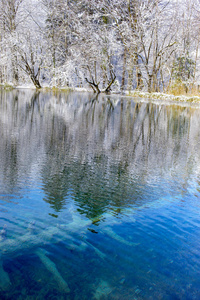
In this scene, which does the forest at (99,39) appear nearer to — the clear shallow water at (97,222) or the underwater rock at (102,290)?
the clear shallow water at (97,222)

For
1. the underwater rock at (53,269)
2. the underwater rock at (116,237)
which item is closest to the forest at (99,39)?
the underwater rock at (116,237)

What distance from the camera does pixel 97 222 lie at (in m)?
2.39

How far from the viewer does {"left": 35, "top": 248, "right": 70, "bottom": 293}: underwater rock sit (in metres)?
1.60

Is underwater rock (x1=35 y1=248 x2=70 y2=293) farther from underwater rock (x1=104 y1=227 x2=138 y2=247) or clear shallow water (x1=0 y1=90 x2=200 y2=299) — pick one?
underwater rock (x1=104 y1=227 x2=138 y2=247)

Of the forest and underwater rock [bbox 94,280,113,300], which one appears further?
the forest

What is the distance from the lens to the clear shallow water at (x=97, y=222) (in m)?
1.67

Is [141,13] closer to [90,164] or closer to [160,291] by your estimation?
[90,164]

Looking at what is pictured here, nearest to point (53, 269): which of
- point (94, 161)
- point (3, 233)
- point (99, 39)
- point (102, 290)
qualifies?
point (102, 290)

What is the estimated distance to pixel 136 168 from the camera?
3.96 meters

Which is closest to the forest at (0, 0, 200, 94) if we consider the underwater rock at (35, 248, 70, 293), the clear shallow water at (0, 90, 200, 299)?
the clear shallow water at (0, 90, 200, 299)

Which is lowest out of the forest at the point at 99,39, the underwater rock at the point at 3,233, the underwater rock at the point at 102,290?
the underwater rock at the point at 102,290

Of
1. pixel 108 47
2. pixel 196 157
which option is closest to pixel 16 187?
pixel 196 157

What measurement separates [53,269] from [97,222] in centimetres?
71

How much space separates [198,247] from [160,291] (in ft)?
2.10
